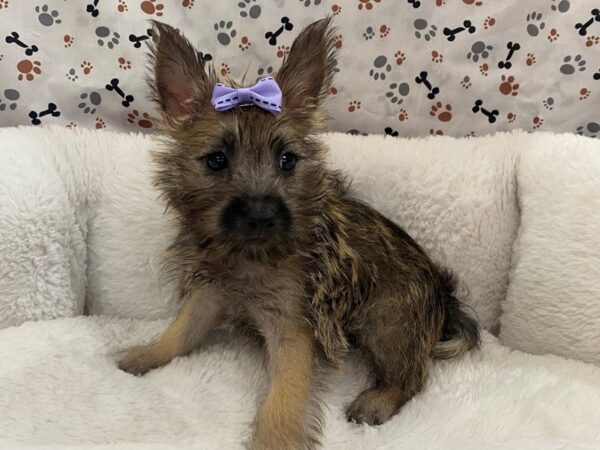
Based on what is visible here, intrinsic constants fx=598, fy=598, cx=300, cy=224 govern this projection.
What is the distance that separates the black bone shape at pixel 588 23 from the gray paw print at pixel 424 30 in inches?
26.8

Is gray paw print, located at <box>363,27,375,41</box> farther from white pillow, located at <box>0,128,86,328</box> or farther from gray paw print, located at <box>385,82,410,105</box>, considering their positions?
white pillow, located at <box>0,128,86,328</box>

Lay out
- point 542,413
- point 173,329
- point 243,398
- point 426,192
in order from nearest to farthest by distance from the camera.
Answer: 1. point 542,413
2. point 243,398
3. point 173,329
4. point 426,192

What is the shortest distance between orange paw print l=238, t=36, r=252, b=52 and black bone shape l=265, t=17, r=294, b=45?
3.7 inches

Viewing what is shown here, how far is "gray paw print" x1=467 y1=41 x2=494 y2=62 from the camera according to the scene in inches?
115

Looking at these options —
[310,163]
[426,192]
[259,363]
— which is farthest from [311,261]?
[426,192]

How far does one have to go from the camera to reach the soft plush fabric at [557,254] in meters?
2.47

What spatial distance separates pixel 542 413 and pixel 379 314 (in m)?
0.68

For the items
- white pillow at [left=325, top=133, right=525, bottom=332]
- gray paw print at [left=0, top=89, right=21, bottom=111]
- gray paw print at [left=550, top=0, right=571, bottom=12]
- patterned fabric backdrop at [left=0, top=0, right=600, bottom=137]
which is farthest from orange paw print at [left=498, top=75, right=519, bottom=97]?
gray paw print at [left=0, top=89, right=21, bottom=111]

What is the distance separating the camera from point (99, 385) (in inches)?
88.8

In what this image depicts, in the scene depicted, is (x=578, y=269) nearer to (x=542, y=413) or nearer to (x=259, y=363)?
(x=542, y=413)

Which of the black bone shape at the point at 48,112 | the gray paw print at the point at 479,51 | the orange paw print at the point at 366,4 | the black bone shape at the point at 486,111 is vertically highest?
the orange paw print at the point at 366,4

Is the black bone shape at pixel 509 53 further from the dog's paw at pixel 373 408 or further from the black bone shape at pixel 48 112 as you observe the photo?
the black bone shape at pixel 48 112

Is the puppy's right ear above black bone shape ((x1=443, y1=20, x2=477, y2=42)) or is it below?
below

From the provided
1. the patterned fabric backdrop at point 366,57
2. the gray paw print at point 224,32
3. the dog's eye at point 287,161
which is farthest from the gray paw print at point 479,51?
the dog's eye at point 287,161
